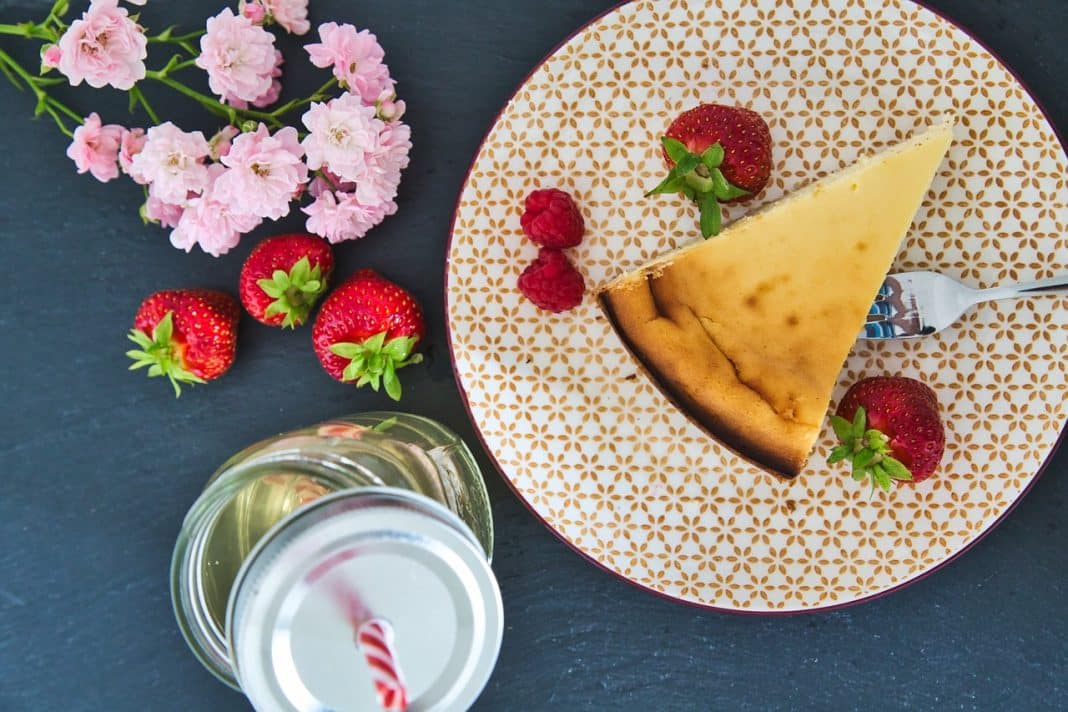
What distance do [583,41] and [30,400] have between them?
51.6 inches

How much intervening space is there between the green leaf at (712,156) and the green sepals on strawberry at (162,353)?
102 cm

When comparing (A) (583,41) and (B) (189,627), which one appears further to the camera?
(A) (583,41)

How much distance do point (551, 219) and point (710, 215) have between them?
0.28 metres

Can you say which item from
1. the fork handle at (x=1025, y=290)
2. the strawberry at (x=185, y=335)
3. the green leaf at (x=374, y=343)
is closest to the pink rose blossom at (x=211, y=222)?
the strawberry at (x=185, y=335)

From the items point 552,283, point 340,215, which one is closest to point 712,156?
point 552,283

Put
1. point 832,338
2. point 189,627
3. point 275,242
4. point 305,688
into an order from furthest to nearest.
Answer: point 275,242 < point 832,338 < point 189,627 < point 305,688

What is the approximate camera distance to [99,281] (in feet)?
5.74

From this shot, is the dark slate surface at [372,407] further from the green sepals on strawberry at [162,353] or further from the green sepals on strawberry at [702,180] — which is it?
the green sepals on strawberry at [702,180]

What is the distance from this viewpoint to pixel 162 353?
64.9 inches

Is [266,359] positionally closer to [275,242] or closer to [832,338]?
[275,242]

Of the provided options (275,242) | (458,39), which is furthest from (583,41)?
(275,242)

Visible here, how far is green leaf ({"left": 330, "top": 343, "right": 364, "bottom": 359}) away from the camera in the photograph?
5.06 feet

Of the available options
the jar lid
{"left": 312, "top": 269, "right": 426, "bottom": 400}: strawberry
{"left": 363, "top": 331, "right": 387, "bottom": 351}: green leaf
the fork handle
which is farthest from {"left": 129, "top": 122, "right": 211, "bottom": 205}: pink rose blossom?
the fork handle

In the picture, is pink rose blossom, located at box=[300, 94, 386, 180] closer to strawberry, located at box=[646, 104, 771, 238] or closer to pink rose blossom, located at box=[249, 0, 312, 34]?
pink rose blossom, located at box=[249, 0, 312, 34]
